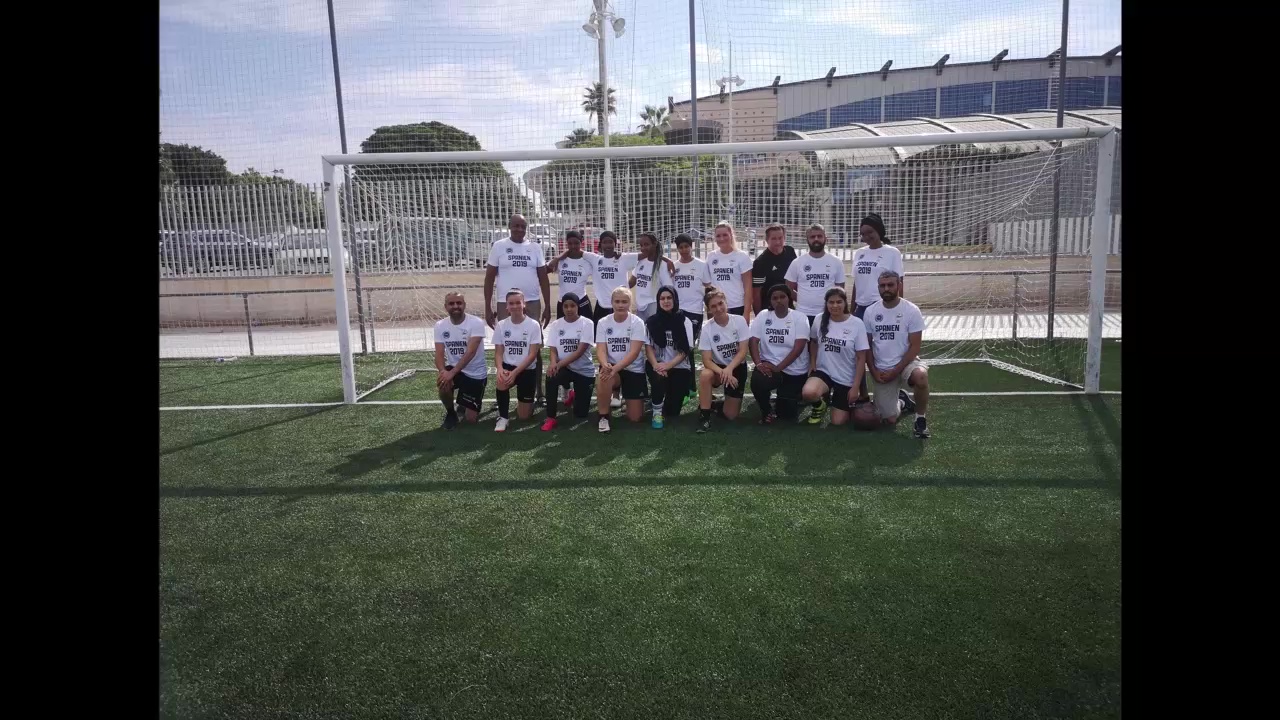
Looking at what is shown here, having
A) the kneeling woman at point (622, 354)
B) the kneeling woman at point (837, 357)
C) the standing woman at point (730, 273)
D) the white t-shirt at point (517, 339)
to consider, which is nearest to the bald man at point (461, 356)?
the white t-shirt at point (517, 339)

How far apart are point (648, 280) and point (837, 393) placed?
6.57ft

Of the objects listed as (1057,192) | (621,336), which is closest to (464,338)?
(621,336)

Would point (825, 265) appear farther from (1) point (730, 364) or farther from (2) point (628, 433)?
(2) point (628, 433)

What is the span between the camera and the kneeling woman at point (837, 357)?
232 inches

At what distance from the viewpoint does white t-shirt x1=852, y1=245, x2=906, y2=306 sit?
6.53 meters

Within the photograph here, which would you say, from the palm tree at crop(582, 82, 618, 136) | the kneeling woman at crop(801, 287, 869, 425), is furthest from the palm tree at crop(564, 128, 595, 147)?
the kneeling woman at crop(801, 287, 869, 425)

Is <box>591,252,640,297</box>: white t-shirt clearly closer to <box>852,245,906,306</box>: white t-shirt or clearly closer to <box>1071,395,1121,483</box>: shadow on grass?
<box>852,245,906,306</box>: white t-shirt

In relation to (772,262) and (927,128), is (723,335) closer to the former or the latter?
(772,262)

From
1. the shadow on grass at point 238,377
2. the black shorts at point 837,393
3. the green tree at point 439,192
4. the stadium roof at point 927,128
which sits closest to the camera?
the black shorts at point 837,393

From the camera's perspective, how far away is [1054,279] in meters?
8.12

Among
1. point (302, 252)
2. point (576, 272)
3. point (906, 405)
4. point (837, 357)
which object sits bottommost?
point (906, 405)

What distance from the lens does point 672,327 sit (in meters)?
6.28

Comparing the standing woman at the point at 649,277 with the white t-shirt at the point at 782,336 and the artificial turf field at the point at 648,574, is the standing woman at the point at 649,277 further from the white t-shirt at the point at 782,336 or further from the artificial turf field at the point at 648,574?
the artificial turf field at the point at 648,574
